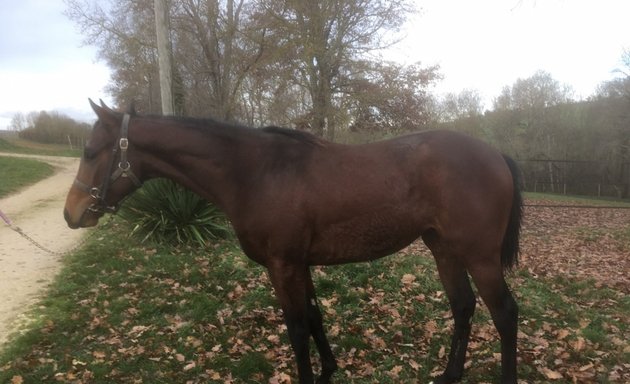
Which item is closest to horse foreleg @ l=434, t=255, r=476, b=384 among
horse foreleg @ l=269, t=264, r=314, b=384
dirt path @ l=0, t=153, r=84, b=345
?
horse foreleg @ l=269, t=264, r=314, b=384

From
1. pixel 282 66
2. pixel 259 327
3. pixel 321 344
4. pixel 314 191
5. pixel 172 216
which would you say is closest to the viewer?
pixel 314 191

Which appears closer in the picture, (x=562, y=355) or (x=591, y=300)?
(x=562, y=355)

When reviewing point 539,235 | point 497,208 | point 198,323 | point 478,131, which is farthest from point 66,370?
point 478,131

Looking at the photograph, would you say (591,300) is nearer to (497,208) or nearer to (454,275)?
(454,275)

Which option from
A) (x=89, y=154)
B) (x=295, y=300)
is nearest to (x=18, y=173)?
(x=89, y=154)

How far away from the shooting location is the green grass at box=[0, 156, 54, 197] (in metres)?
13.9

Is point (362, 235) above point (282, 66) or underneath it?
underneath

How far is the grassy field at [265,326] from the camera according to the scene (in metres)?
3.46

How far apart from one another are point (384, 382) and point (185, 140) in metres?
2.44

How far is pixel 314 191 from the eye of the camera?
2.77 metres

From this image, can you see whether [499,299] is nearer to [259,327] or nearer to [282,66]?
[259,327]

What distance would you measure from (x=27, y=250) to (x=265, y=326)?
17.3 ft

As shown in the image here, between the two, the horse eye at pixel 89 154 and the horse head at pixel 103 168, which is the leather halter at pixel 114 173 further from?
the horse eye at pixel 89 154

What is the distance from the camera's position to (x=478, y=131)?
1073 inches
